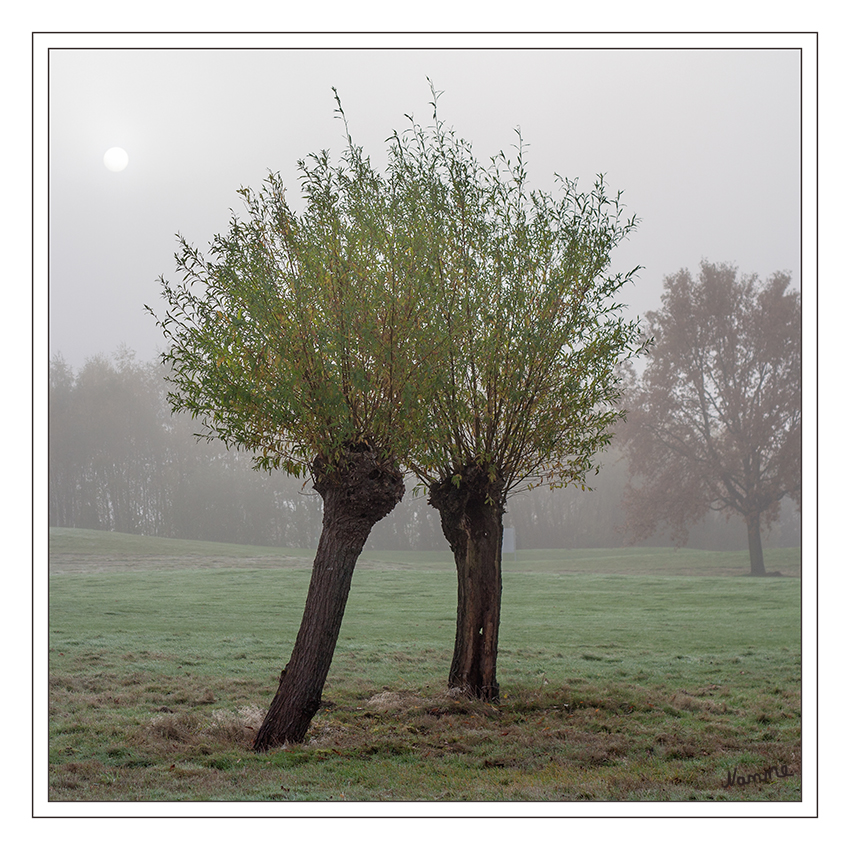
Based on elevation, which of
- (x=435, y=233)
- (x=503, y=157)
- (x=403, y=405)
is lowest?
(x=403, y=405)

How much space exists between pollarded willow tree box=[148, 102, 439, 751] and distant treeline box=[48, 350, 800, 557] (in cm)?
3252

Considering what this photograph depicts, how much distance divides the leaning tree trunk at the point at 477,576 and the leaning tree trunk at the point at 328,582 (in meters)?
1.77

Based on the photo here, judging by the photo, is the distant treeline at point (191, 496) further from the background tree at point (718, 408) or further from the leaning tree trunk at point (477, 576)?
the leaning tree trunk at point (477, 576)

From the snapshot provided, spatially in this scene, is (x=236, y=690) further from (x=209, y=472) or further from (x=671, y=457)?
(x=209, y=472)

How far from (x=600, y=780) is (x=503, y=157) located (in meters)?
7.81

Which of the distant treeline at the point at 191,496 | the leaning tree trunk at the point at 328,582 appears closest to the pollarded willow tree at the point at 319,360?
the leaning tree trunk at the point at 328,582

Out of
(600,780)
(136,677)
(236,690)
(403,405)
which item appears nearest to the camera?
(600,780)

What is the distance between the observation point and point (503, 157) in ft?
32.6

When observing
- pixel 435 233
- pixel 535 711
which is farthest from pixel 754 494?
pixel 435 233

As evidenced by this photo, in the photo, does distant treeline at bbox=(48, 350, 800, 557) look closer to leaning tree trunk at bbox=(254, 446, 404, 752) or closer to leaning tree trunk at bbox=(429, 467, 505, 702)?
leaning tree trunk at bbox=(429, 467, 505, 702)

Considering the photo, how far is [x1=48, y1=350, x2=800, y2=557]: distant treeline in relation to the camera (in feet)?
137

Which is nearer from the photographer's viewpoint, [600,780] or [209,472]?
[600,780]

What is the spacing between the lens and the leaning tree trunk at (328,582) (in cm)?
862
